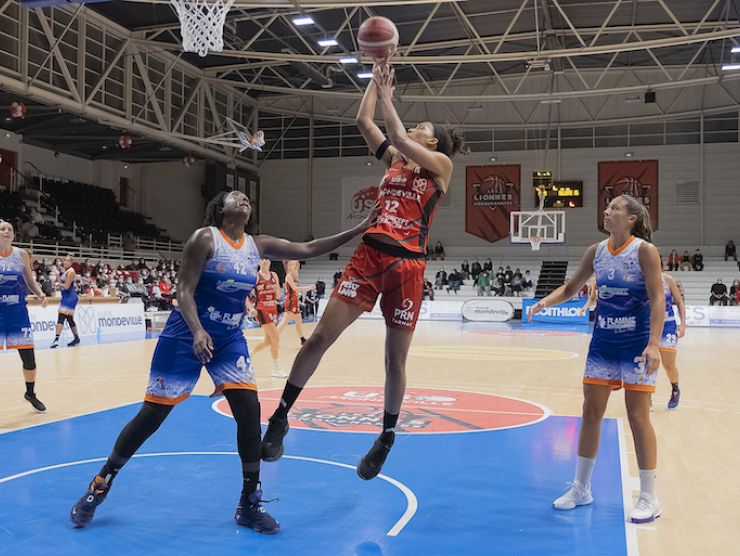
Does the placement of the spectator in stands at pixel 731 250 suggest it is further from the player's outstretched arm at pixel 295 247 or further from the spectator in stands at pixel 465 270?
the player's outstretched arm at pixel 295 247

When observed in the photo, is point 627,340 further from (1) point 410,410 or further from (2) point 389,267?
(1) point 410,410

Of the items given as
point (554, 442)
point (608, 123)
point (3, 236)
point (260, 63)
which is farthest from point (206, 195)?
point (554, 442)

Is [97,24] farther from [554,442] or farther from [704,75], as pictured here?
[704,75]

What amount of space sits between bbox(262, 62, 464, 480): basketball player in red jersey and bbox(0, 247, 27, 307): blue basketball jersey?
415cm

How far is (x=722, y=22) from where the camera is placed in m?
21.0

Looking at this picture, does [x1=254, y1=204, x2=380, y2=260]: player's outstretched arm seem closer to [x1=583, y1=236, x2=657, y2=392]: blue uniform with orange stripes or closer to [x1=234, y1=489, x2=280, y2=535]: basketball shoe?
[x1=234, y1=489, x2=280, y2=535]: basketball shoe

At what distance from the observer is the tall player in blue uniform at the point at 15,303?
6.64 m

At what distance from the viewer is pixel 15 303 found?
6.75 metres

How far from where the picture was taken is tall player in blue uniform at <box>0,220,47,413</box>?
6.64 meters

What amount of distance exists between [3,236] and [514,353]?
32.2 feet

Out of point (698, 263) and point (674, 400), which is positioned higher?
point (698, 263)

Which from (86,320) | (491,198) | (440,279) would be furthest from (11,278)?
(491,198)

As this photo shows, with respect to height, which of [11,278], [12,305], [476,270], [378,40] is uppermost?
[378,40]

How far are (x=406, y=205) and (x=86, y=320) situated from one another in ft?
46.9
